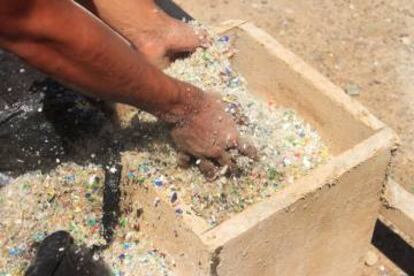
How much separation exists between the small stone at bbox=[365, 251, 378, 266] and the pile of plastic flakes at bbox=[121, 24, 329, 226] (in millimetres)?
532

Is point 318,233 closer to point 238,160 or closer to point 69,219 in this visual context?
point 238,160

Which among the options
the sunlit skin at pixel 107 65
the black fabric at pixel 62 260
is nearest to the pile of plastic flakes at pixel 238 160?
the sunlit skin at pixel 107 65

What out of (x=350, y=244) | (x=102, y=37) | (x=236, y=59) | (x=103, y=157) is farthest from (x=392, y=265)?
(x=102, y=37)

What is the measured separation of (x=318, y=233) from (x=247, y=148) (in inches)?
13.0

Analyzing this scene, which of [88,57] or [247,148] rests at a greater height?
[88,57]

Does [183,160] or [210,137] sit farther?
[183,160]

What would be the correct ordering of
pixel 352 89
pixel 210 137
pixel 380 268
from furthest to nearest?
pixel 352 89 → pixel 380 268 → pixel 210 137

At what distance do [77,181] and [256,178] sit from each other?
1.82ft

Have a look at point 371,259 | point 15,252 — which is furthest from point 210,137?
point 371,259

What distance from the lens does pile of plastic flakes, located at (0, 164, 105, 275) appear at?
2322 millimetres

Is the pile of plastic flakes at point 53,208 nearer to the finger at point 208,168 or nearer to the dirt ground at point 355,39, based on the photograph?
the finger at point 208,168

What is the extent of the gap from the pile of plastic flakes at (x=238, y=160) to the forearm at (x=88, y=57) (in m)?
0.28

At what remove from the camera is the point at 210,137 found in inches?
85.4

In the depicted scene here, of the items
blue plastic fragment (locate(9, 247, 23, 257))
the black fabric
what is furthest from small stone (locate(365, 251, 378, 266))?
blue plastic fragment (locate(9, 247, 23, 257))
